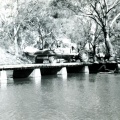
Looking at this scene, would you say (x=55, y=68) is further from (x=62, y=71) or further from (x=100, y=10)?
(x=100, y=10)

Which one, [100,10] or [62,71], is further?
[100,10]

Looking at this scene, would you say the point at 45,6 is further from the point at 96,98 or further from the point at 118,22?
the point at 96,98

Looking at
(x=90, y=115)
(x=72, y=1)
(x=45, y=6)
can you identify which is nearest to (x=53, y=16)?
(x=45, y=6)

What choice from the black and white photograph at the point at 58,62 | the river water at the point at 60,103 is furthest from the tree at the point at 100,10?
the river water at the point at 60,103

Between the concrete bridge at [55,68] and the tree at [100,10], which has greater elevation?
the tree at [100,10]

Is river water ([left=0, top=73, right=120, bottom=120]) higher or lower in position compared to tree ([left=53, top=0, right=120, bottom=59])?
lower

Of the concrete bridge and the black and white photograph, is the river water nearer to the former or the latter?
the black and white photograph

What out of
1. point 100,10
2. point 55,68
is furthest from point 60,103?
point 100,10

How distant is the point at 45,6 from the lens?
61.4m

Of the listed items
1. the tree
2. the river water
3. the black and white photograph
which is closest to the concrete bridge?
the black and white photograph

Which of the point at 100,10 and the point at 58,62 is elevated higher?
the point at 100,10

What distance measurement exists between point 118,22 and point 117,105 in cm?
4691

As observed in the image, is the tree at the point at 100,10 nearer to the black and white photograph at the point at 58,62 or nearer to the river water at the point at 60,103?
the black and white photograph at the point at 58,62

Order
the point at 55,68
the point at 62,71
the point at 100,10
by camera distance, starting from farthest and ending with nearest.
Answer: the point at 100,10
the point at 55,68
the point at 62,71
